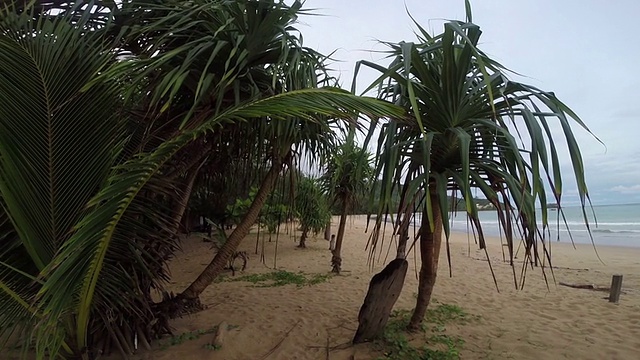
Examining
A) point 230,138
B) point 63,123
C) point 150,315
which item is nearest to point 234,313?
point 150,315

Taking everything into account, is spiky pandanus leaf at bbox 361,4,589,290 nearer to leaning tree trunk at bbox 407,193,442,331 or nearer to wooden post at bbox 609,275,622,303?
leaning tree trunk at bbox 407,193,442,331

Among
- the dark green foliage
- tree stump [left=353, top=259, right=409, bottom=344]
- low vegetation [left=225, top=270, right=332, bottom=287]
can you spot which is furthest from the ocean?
the dark green foliage

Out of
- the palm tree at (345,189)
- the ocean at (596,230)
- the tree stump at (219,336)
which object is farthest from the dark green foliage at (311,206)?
the tree stump at (219,336)

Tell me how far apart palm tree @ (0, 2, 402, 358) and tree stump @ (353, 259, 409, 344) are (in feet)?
5.73

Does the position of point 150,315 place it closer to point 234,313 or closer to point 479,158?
point 234,313

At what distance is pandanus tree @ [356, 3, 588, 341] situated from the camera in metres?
2.38

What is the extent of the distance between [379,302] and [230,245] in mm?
1593

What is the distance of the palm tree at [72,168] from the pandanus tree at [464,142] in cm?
64

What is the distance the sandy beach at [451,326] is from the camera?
3.36 m

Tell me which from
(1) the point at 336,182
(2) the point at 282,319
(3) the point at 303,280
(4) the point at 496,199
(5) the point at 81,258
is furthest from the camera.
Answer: (1) the point at 336,182

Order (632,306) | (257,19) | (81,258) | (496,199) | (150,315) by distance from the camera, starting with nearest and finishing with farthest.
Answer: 1. (81,258)
2. (496,199)
3. (257,19)
4. (150,315)
5. (632,306)

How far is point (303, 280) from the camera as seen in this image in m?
6.64

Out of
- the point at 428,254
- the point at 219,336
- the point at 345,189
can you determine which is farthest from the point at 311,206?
the point at 428,254

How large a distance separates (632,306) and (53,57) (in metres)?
7.31
